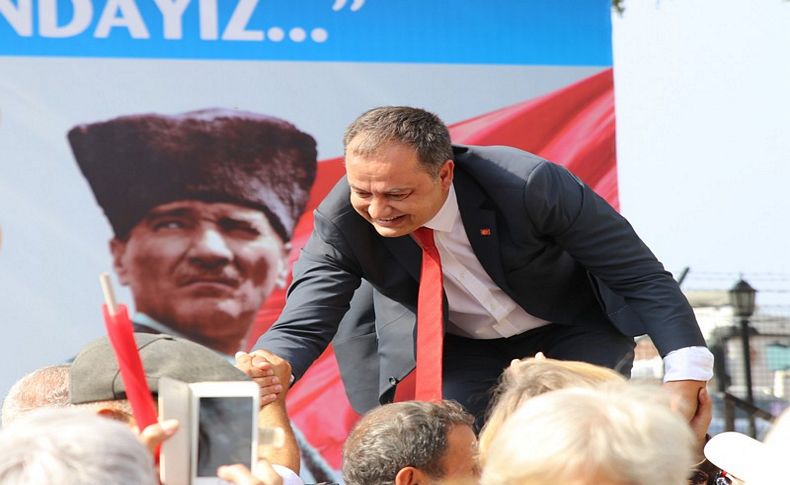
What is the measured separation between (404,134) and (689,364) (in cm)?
84

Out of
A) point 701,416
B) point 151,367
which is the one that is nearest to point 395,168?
point 701,416

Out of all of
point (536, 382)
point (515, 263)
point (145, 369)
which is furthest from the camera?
point (515, 263)

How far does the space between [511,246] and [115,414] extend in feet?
5.00

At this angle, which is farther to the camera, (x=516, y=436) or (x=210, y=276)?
(x=210, y=276)

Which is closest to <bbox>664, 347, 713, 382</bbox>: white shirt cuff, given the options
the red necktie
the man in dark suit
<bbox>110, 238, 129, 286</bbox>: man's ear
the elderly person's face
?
the man in dark suit

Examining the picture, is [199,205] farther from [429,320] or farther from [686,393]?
[686,393]

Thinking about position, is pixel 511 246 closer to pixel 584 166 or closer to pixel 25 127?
pixel 584 166

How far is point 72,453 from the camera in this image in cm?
98

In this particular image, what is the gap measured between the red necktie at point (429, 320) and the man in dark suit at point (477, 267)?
4cm

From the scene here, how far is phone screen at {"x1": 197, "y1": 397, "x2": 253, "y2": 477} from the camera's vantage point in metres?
1.18

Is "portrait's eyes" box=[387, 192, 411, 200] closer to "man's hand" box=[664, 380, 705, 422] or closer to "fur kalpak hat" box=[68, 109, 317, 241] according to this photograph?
"man's hand" box=[664, 380, 705, 422]

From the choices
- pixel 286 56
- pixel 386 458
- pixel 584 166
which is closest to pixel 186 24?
pixel 286 56

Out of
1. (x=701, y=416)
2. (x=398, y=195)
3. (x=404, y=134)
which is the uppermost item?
(x=404, y=134)

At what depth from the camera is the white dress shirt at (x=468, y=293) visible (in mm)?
2775
